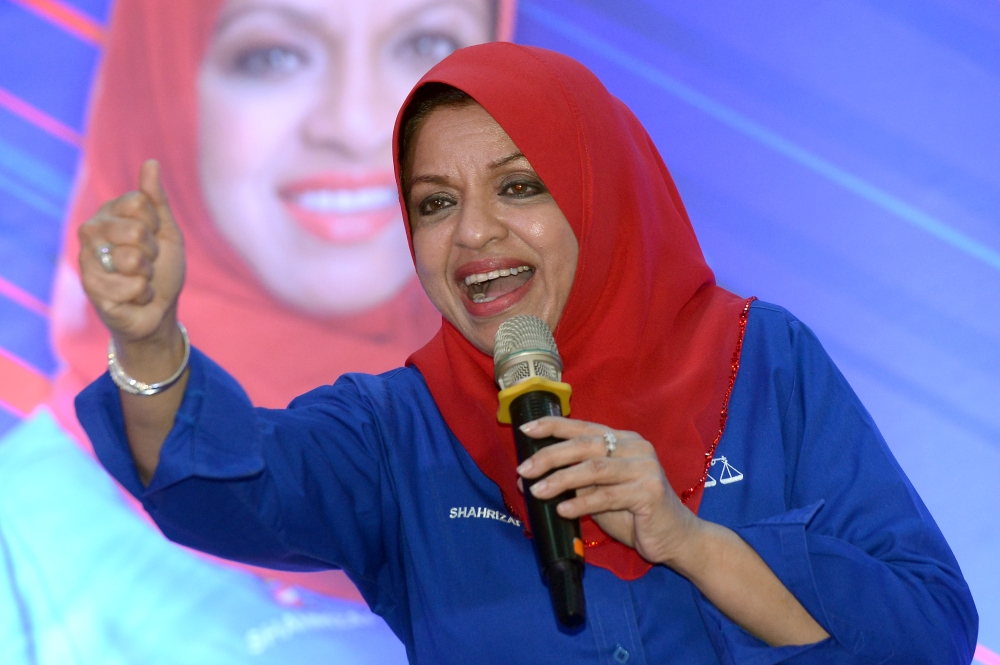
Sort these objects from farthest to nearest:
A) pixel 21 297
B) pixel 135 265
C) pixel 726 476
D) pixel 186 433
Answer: pixel 21 297 → pixel 726 476 → pixel 186 433 → pixel 135 265

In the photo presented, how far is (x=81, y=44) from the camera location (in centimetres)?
239

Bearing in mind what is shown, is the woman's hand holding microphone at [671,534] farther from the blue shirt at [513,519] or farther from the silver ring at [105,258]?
the silver ring at [105,258]

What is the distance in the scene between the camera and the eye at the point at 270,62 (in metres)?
2.44

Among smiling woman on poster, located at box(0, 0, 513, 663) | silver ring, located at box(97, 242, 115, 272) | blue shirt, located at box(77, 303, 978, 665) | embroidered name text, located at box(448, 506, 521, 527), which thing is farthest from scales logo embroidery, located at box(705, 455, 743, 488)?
smiling woman on poster, located at box(0, 0, 513, 663)

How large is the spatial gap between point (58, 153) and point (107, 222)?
5.02ft

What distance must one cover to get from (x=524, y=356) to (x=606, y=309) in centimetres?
40

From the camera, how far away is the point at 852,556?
3.92ft

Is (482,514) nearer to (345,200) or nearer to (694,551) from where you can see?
(694,551)

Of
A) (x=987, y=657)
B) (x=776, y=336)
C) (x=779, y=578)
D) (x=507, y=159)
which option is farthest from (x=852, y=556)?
(x=987, y=657)

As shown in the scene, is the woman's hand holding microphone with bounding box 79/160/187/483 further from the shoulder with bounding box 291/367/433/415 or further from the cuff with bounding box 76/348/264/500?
the shoulder with bounding box 291/367/433/415

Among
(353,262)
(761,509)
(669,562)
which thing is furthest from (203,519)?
(353,262)

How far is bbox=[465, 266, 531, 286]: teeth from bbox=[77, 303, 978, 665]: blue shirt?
21cm

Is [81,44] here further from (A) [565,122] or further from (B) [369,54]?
(A) [565,122]

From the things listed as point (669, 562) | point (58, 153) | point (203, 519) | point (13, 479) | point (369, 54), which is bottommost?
point (669, 562)
